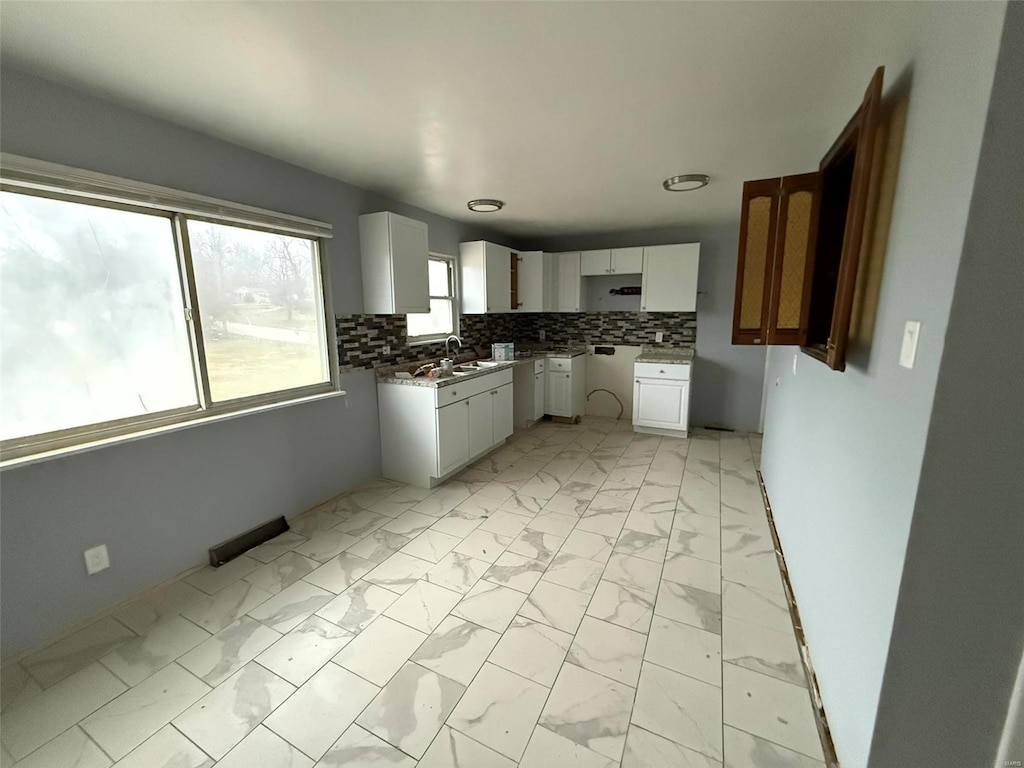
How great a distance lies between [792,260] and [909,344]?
974 mm

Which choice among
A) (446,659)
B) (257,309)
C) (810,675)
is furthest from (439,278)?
(810,675)

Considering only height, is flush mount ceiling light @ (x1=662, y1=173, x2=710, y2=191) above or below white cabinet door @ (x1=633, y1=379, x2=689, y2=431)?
above

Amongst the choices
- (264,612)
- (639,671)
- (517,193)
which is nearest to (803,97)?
(517,193)

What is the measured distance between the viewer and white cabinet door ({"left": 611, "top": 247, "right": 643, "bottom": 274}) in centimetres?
468

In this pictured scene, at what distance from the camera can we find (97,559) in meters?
1.85

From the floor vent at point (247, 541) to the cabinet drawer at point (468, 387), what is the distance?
1284 millimetres

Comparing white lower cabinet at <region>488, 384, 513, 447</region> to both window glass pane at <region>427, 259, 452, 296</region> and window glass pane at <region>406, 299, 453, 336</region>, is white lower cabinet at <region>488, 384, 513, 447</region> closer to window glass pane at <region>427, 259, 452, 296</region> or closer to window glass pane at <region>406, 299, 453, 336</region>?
window glass pane at <region>406, 299, 453, 336</region>

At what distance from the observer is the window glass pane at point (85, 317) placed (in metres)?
1.61

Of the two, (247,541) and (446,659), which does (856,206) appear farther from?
(247,541)

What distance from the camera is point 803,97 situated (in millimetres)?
1764

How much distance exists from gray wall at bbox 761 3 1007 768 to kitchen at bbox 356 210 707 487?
2.44 m

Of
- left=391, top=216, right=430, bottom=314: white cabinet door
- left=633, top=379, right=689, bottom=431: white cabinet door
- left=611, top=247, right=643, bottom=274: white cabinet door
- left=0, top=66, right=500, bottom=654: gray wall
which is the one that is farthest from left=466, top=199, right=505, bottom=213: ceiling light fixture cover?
left=633, top=379, right=689, bottom=431: white cabinet door

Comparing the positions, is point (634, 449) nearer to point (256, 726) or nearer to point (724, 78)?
point (724, 78)

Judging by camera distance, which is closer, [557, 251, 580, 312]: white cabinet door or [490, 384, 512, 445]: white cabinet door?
[490, 384, 512, 445]: white cabinet door
